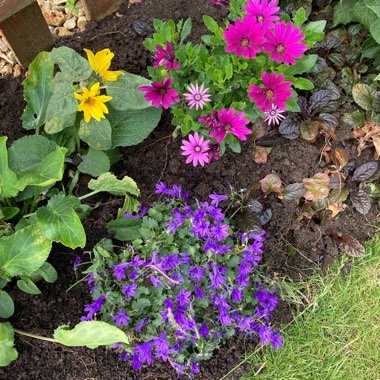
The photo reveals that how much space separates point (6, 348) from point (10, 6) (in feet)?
4.21

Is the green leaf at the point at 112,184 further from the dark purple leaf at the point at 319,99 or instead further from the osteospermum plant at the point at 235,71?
the dark purple leaf at the point at 319,99

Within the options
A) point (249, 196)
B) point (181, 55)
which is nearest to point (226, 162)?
Answer: point (249, 196)

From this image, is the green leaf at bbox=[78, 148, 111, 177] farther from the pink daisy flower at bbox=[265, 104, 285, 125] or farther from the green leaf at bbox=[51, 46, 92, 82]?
the pink daisy flower at bbox=[265, 104, 285, 125]

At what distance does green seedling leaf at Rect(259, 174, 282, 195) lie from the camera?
2.17 meters

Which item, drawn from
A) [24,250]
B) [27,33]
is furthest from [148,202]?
[27,33]

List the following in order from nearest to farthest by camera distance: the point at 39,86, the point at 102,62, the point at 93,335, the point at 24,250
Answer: the point at 93,335
the point at 24,250
the point at 102,62
the point at 39,86

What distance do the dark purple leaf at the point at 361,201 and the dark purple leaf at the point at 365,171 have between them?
0.20ft

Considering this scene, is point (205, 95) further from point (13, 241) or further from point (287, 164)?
point (13, 241)

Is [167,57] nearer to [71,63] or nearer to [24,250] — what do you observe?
[71,63]

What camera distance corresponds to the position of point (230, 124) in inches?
72.7

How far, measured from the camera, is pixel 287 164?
2.25 m

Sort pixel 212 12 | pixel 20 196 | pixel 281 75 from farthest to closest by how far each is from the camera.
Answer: pixel 212 12 < pixel 20 196 < pixel 281 75

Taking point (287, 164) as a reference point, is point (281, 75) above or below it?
above

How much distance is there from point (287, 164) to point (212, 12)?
0.78 metres
